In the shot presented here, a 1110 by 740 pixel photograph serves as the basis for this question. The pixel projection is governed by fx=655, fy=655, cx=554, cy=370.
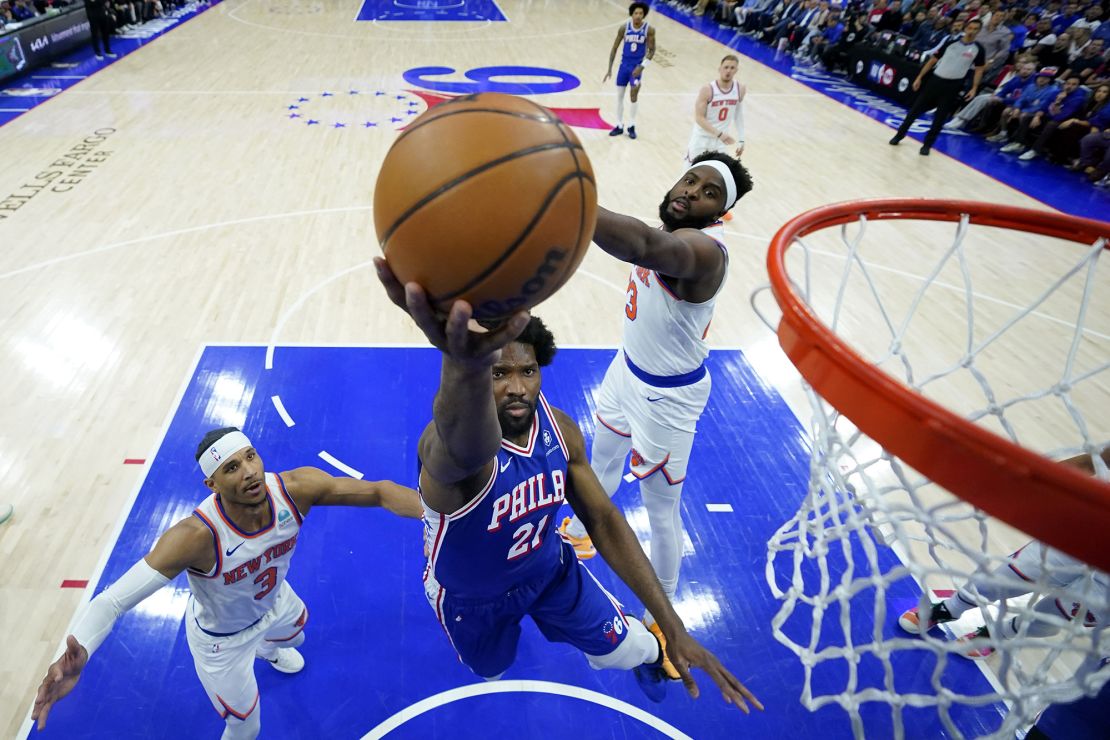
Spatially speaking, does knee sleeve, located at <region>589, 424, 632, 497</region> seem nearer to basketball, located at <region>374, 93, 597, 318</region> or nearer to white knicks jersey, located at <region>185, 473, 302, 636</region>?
white knicks jersey, located at <region>185, 473, 302, 636</region>

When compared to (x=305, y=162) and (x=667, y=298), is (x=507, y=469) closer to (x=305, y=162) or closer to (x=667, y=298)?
(x=667, y=298)

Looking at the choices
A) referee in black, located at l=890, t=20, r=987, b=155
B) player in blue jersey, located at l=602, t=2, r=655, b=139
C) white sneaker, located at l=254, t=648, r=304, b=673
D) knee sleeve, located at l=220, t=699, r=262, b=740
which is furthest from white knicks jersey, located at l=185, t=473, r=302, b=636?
referee in black, located at l=890, t=20, r=987, b=155

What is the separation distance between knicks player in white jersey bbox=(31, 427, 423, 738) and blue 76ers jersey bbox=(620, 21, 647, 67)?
8.29 meters

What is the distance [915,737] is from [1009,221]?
225 centimetres

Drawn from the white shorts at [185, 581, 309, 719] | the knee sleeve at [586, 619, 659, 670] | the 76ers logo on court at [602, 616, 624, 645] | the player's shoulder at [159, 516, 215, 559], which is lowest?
the white shorts at [185, 581, 309, 719]

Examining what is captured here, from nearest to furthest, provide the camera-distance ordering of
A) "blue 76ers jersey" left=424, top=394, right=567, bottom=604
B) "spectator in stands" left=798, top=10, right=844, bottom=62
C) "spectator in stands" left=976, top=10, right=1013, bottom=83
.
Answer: "blue 76ers jersey" left=424, top=394, right=567, bottom=604 → "spectator in stands" left=976, top=10, right=1013, bottom=83 → "spectator in stands" left=798, top=10, right=844, bottom=62

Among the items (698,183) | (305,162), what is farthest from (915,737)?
(305,162)

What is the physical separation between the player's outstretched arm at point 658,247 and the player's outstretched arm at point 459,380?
0.67m

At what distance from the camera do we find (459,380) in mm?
1241

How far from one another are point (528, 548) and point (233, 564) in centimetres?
110

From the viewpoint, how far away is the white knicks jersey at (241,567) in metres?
2.37

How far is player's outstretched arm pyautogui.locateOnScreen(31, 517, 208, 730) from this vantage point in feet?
6.82

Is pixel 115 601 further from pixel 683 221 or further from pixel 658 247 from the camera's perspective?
pixel 683 221

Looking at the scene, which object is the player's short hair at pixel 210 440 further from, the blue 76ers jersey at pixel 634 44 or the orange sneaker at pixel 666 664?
the blue 76ers jersey at pixel 634 44
